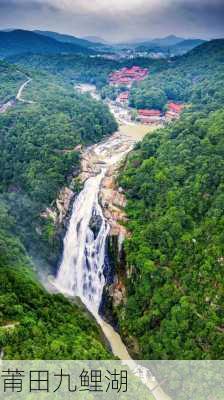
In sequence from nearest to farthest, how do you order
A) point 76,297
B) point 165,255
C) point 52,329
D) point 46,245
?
point 52,329 < point 165,255 < point 76,297 < point 46,245

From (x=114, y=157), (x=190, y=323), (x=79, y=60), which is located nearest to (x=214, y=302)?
(x=190, y=323)

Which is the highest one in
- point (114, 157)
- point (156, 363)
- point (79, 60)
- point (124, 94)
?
point (79, 60)

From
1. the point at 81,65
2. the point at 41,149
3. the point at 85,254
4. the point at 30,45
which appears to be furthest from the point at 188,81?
the point at 30,45

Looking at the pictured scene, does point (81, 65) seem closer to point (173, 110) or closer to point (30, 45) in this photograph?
point (173, 110)

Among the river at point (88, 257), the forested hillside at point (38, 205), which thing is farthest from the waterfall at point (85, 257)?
the forested hillside at point (38, 205)

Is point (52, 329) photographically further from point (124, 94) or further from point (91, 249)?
point (124, 94)

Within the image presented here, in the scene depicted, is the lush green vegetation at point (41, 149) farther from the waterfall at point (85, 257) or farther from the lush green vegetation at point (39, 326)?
the lush green vegetation at point (39, 326)

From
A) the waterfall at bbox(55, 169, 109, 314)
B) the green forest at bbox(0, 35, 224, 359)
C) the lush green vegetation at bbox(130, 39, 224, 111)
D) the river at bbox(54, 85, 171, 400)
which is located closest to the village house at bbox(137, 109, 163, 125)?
the lush green vegetation at bbox(130, 39, 224, 111)
